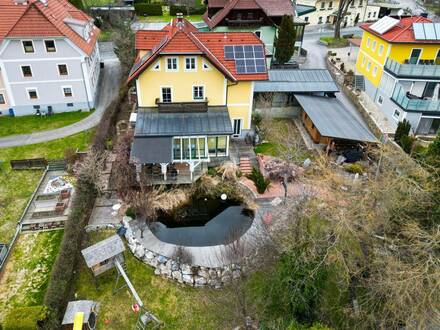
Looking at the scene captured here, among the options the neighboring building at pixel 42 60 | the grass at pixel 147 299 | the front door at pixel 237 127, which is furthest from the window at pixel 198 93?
the grass at pixel 147 299

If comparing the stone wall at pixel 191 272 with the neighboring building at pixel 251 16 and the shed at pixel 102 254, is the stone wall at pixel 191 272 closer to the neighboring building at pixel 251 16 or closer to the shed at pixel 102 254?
the shed at pixel 102 254

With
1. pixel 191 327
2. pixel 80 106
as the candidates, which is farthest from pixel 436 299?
pixel 80 106

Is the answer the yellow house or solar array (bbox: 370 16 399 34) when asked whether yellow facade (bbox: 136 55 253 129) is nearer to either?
the yellow house

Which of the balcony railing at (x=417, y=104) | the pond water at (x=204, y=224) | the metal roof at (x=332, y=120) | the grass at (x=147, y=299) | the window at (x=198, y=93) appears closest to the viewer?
the grass at (x=147, y=299)

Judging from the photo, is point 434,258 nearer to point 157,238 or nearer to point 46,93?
point 157,238

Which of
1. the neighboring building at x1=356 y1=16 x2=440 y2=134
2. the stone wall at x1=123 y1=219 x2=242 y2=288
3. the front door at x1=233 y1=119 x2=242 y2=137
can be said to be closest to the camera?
the stone wall at x1=123 y1=219 x2=242 y2=288

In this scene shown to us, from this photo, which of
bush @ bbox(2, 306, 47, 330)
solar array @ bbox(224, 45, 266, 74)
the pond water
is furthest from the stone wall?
solar array @ bbox(224, 45, 266, 74)
